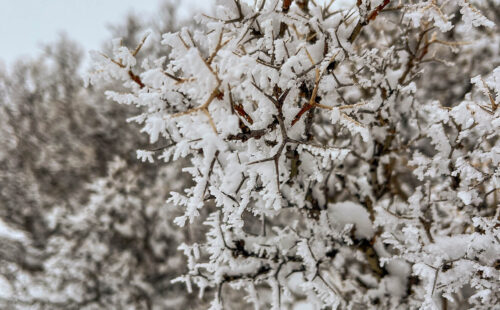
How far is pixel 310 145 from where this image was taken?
1409mm

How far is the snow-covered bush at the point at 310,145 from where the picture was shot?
4.32ft

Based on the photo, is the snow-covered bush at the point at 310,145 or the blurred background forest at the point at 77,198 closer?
the snow-covered bush at the point at 310,145

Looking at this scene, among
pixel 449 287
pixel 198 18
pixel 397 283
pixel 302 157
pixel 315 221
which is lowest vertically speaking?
pixel 449 287

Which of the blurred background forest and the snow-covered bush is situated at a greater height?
the blurred background forest

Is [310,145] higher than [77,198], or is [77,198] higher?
[77,198]

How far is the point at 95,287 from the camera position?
7816 mm

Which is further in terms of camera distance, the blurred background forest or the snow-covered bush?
the blurred background forest

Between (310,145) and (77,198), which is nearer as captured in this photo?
(310,145)

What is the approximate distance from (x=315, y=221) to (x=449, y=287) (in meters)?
0.94

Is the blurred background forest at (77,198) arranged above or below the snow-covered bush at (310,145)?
above

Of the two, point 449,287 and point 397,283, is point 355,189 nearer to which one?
point 397,283

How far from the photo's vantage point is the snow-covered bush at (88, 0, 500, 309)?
132cm

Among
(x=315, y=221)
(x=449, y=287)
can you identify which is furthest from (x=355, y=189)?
(x=449, y=287)

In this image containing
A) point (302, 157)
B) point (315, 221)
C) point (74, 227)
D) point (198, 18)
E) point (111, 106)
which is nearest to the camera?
point (198, 18)
